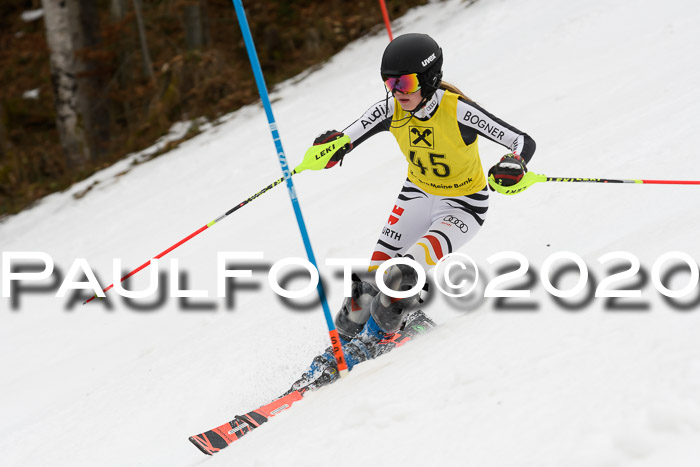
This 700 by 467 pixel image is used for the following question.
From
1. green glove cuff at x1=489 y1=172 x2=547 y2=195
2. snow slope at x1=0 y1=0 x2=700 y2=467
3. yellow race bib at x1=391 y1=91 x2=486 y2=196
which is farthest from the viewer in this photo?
yellow race bib at x1=391 y1=91 x2=486 y2=196

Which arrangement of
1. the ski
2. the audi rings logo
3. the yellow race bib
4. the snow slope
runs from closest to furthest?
the snow slope, the ski, the yellow race bib, the audi rings logo

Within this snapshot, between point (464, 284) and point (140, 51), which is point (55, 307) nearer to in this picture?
point (464, 284)

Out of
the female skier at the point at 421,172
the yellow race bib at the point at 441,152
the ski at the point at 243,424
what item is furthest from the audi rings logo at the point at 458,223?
the ski at the point at 243,424

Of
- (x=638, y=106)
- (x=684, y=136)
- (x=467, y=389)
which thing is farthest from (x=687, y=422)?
(x=638, y=106)

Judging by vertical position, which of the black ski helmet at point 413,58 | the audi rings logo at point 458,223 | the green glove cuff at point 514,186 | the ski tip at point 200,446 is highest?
the black ski helmet at point 413,58

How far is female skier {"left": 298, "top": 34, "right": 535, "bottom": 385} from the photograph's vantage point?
138 inches

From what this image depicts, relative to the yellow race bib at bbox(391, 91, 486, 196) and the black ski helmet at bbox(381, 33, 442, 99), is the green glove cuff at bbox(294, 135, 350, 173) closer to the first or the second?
the yellow race bib at bbox(391, 91, 486, 196)

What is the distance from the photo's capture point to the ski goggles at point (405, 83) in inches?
138

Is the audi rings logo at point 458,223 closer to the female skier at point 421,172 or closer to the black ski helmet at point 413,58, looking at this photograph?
the female skier at point 421,172

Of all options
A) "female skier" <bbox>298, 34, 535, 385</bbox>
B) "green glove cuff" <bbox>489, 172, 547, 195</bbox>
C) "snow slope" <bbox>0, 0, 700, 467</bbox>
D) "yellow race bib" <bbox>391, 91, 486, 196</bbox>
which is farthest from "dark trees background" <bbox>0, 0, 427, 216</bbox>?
"green glove cuff" <bbox>489, 172, 547, 195</bbox>

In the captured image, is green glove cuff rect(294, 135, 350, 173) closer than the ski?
No

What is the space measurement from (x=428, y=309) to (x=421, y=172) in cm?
132

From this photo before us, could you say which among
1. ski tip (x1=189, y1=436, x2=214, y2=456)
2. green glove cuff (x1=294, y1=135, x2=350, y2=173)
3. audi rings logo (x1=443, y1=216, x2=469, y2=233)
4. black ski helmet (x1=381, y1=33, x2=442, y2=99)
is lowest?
ski tip (x1=189, y1=436, x2=214, y2=456)

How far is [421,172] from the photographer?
4.04 m
